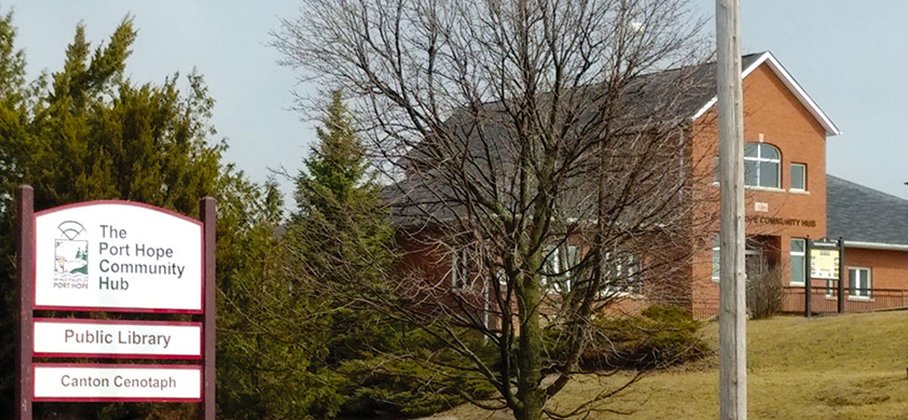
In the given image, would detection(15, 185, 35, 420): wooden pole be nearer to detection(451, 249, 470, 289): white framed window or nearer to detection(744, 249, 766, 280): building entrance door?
detection(451, 249, 470, 289): white framed window

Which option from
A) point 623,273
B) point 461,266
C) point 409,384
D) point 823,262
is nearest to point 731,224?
point 623,273

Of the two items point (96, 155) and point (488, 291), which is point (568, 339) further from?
point (96, 155)

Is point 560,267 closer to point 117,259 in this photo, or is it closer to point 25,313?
point 117,259

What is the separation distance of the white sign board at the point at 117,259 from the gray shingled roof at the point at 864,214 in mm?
38226

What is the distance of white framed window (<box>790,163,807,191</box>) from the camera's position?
4694cm

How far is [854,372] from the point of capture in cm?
2712

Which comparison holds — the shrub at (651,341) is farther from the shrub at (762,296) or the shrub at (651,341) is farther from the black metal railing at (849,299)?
the black metal railing at (849,299)

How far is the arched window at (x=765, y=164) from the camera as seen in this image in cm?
4541

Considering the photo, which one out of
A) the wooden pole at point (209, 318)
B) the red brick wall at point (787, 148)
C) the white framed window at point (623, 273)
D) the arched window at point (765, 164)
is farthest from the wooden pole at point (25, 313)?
the arched window at point (765, 164)

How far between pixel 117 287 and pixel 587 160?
294 inches

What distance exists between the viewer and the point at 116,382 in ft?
47.9

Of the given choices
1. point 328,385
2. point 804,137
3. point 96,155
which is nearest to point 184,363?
point 328,385

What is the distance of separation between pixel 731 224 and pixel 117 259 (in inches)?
246

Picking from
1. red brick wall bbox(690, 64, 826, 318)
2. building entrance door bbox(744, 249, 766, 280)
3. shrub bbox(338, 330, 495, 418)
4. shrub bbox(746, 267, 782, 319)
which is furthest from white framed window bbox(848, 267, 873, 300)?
shrub bbox(338, 330, 495, 418)
